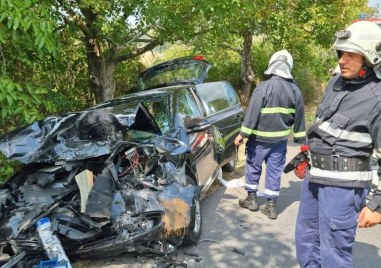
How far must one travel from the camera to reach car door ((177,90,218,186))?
174 inches

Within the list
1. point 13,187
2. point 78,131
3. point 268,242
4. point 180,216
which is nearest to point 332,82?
point 180,216

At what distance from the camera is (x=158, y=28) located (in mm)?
6945

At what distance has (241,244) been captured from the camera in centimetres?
401

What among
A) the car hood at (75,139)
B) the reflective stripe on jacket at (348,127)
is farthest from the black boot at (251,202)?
the reflective stripe on jacket at (348,127)

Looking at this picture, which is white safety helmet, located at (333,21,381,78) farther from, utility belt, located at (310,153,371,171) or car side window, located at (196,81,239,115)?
car side window, located at (196,81,239,115)

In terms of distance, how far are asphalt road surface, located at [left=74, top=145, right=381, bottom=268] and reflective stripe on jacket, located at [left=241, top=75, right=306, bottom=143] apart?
1.00 metres

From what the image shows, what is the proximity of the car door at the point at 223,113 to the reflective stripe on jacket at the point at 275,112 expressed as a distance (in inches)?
30.6

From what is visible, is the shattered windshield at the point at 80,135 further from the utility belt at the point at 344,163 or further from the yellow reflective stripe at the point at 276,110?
the utility belt at the point at 344,163

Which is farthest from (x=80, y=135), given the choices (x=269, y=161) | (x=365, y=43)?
(x=365, y=43)

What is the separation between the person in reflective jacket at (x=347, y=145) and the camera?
94.4 inches

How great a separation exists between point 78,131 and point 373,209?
8.26 ft

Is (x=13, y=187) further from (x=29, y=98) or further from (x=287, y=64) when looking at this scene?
(x=287, y=64)

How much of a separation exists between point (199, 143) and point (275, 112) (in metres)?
0.94

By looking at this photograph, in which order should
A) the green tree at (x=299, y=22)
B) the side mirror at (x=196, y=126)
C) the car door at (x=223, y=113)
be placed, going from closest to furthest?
1. the side mirror at (x=196, y=126)
2. the car door at (x=223, y=113)
3. the green tree at (x=299, y=22)
